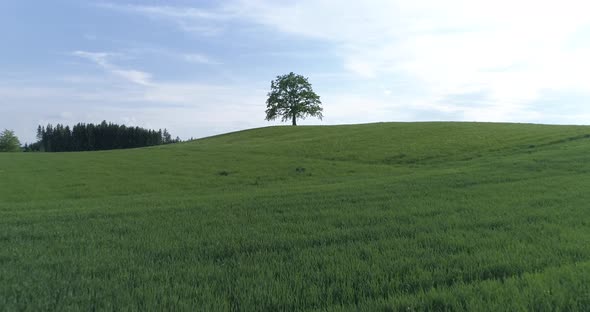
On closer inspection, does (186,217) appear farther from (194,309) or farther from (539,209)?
(539,209)

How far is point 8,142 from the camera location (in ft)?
333

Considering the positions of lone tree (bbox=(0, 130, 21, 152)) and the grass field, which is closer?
the grass field

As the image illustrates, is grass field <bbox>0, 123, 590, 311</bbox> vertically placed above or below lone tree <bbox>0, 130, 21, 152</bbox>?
below

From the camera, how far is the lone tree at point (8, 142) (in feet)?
331

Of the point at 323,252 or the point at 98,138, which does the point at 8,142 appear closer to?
the point at 98,138

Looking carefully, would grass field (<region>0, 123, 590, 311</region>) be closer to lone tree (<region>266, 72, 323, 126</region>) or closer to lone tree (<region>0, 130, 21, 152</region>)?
lone tree (<region>266, 72, 323, 126</region>)

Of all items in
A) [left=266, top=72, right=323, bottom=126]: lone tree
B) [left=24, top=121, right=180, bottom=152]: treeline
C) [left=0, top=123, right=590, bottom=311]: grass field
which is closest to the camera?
[left=0, top=123, right=590, bottom=311]: grass field

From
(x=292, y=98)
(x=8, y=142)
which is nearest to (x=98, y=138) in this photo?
(x=8, y=142)

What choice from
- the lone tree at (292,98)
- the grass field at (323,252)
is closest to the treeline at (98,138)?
the lone tree at (292,98)

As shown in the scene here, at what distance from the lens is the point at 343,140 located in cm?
4447

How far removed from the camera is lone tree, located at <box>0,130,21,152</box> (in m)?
101

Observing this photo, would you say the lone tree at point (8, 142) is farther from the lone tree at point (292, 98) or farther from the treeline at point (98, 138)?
the lone tree at point (292, 98)

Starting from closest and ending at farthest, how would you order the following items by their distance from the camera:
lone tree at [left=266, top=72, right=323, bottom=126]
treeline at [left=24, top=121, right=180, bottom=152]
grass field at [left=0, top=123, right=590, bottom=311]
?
grass field at [left=0, top=123, right=590, bottom=311]
lone tree at [left=266, top=72, right=323, bottom=126]
treeline at [left=24, top=121, right=180, bottom=152]

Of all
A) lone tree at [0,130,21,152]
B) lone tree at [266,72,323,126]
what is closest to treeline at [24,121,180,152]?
lone tree at [0,130,21,152]
